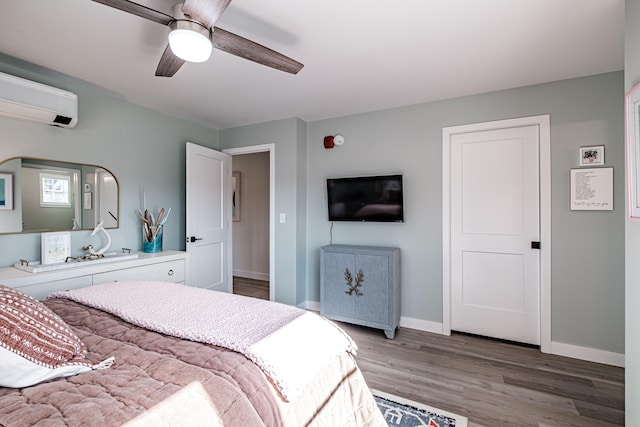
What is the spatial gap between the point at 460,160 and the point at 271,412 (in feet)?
9.13

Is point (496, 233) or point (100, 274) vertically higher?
point (496, 233)

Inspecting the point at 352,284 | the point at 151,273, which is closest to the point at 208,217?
the point at 151,273

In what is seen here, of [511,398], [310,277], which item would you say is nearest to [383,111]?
[310,277]

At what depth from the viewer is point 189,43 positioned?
140 cm

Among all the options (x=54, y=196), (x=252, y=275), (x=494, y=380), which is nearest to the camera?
(x=494, y=380)

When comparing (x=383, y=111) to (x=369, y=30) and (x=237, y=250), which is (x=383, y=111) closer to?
(x=369, y=30)

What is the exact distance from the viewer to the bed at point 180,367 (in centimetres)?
76

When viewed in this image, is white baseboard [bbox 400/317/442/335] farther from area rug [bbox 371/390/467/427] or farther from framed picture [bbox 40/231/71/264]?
framed picture [bbox 40/231/71/264]

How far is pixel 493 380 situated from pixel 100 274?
10.4ft

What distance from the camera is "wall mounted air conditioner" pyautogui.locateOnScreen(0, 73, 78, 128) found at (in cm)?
203

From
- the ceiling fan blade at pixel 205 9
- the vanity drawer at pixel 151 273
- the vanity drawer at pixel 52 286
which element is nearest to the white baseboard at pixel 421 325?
the vanity drawer at pixel 151 273

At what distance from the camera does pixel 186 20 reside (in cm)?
137

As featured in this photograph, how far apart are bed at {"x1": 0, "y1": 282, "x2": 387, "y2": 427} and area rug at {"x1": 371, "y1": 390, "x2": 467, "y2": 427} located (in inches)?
19.9

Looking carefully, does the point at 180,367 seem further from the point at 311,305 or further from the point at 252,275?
the point at 252,275
